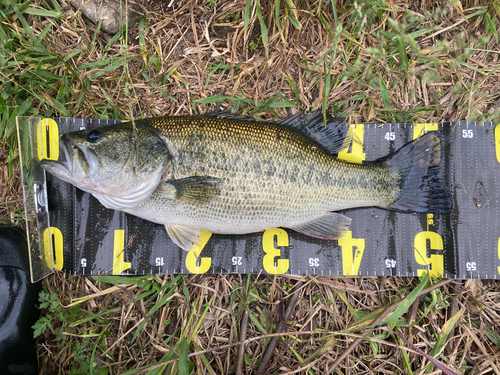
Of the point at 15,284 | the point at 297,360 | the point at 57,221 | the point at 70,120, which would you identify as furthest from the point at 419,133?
the point at 15,284

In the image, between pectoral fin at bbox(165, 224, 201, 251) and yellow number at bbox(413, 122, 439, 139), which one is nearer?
pectoral fin at bbox(165, 224, 201, 251)

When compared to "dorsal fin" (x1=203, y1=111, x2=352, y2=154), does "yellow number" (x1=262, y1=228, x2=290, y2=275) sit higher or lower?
lower

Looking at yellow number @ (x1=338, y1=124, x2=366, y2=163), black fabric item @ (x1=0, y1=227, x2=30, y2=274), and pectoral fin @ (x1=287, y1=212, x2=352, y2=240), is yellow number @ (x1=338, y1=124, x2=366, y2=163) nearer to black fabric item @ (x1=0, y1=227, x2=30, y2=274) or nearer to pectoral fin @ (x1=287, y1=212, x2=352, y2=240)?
pectoral fin @ (x1=287, y1=212, x2=352, y2=240)

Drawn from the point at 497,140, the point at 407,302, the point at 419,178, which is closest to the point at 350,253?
the point at 407,302

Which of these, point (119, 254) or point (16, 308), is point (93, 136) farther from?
point (16, 308)

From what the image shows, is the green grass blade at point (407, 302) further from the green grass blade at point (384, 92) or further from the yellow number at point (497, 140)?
the green grass blade at point (384, 92)

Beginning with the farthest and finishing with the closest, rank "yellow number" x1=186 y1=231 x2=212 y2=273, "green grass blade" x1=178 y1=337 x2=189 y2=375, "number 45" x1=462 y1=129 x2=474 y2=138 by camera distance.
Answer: "number 45" x1=462 y1=129 x2=474 y2=138 < "yellow number" x1=186 y1=231 x2=212 y2=273 < "green grass blade" x1=178 y1=337 x2=189 y2=375

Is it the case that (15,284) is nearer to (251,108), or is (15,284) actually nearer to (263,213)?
(263,213)

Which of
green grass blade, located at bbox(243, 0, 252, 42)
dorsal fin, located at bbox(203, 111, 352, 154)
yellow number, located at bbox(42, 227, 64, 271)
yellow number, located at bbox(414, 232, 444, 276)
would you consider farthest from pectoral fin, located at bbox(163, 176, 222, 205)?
yellow number, located at bbox(414, 232, 444, 276)

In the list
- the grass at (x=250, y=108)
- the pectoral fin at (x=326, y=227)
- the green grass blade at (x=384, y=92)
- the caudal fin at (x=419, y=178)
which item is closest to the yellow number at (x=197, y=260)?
the grass at (x=250, y=108)
